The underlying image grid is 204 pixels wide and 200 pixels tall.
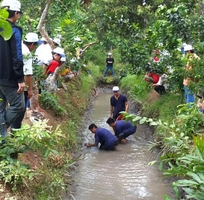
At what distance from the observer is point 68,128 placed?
796cm

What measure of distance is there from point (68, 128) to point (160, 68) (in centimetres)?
285

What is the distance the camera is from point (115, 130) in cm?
844

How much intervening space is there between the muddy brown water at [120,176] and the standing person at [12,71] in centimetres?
177

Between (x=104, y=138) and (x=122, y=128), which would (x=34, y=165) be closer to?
(x=104, y=138)

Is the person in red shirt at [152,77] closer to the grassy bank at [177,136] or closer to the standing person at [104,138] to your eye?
the grassy bank at [177,136]

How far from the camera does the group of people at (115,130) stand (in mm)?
7809

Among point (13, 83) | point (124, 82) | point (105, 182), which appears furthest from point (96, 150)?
point (124, 82)

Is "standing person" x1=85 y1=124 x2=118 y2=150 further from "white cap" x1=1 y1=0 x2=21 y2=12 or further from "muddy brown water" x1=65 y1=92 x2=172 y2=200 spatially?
"white cap" x1=1 y1=0 x2=21 y2=12

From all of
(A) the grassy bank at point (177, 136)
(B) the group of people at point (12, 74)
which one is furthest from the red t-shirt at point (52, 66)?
(B) the group of people at point (12, 74)

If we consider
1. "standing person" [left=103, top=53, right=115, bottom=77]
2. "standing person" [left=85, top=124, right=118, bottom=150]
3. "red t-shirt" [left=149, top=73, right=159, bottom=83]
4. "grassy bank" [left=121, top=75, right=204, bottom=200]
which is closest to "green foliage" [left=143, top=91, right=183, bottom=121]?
"grassy bank" [left=121, top=75, right=204, bottom=200]

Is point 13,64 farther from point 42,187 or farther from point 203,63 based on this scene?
point 203,63

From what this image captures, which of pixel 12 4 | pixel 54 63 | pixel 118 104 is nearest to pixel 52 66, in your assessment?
pixel 54 63

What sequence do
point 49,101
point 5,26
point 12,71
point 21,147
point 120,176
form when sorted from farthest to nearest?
point 49,101 → point 120,176 → point 12,71 → point 21,147 → point 5,26

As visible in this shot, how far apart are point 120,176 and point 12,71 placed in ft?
10.5
